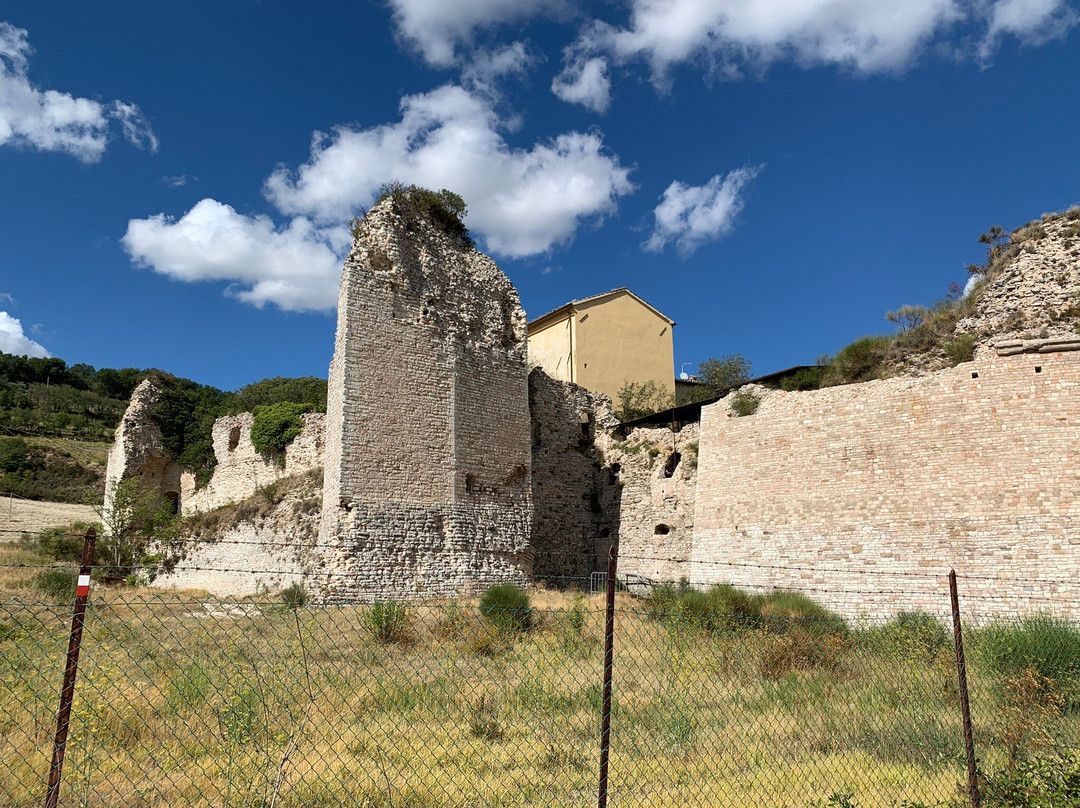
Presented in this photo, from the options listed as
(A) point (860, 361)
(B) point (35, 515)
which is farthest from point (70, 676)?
(B) point (35, 515)

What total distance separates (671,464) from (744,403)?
4.43 meters

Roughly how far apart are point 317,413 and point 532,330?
10.6m

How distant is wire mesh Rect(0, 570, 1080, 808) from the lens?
16.2 feet

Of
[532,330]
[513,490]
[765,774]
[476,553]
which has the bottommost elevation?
[765,774]

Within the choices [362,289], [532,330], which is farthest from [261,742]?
[532,330]

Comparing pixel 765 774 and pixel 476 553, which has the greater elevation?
pixel 476 553

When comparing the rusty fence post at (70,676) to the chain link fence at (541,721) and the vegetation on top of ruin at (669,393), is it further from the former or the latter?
the vegetation on top of ruin at (669,393)

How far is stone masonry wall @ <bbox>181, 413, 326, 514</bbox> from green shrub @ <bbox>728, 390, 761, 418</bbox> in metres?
11.4

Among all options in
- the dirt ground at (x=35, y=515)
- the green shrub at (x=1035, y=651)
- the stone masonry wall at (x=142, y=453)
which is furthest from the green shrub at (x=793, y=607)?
the dirt ground at (x=35, y=515)

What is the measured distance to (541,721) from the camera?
6.62m

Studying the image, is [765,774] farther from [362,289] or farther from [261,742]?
[362,289]

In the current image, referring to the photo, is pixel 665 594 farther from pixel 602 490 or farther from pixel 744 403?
pixel 602 490

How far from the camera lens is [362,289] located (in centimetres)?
1437

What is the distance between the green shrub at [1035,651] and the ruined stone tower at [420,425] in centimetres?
966
